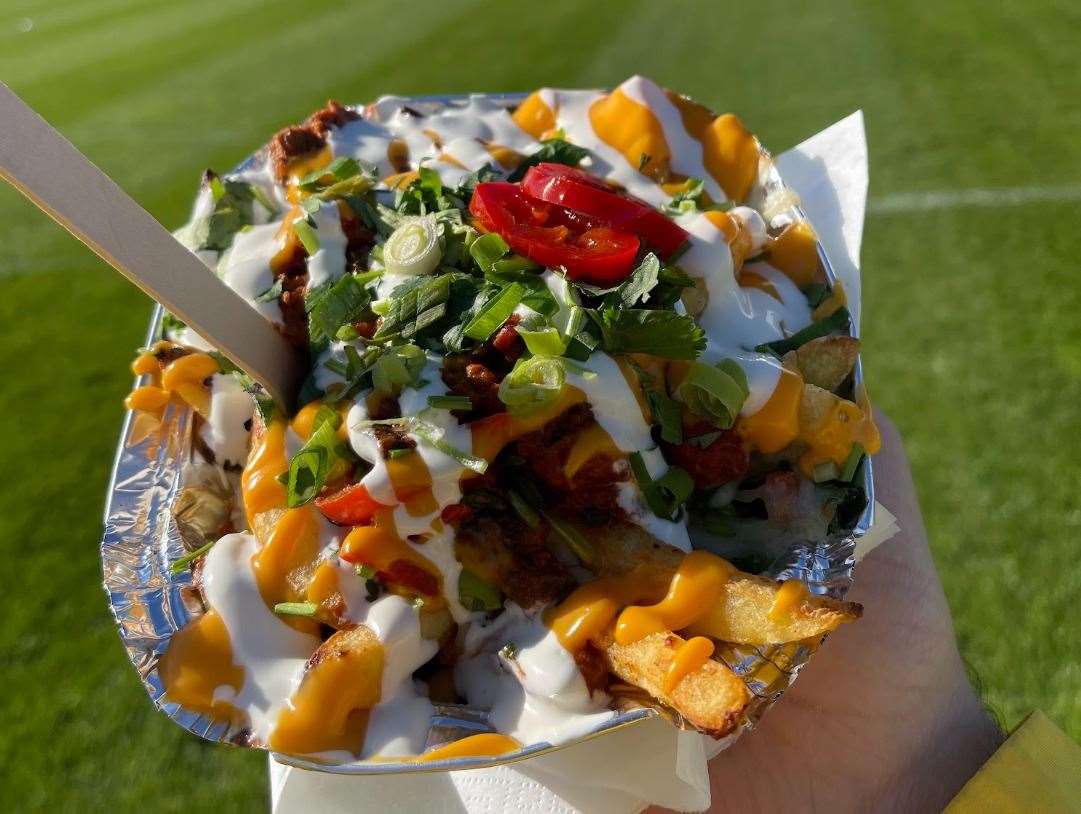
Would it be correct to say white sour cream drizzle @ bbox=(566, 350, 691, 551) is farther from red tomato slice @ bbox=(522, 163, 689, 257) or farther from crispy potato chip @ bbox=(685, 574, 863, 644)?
red tomato slice @ bbox=(522, 163, 689, 257)

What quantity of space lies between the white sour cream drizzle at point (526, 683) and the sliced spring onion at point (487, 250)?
0.84m

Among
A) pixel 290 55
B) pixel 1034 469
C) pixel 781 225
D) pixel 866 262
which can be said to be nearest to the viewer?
pixel 781 225

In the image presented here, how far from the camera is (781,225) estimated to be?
9.13 ft

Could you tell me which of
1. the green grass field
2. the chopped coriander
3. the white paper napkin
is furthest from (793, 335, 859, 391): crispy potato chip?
the green grass field

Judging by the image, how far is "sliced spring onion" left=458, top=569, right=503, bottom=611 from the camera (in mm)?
2002

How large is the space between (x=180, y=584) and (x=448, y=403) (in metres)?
0.89

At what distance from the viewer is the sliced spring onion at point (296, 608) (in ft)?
6.41

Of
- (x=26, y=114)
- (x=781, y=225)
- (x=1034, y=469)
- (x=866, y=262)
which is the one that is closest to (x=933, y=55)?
(x=866, y=262)

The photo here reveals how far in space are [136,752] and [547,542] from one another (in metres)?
2.30

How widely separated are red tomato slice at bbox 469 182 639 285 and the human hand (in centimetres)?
118

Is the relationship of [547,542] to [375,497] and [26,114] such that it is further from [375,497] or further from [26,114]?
[26,114]

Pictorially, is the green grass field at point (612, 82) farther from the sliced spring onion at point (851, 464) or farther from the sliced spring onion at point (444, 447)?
the sliced spring onion at point (444, 447)

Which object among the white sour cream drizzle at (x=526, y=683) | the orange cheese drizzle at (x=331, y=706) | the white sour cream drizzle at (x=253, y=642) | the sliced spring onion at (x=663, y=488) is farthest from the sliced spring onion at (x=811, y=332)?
the white sour cream drizzle at (x=253, y=642)

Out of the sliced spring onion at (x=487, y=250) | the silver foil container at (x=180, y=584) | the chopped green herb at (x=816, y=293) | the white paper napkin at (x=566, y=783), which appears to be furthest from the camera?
the chopped green herb at (x=816, y=293)
